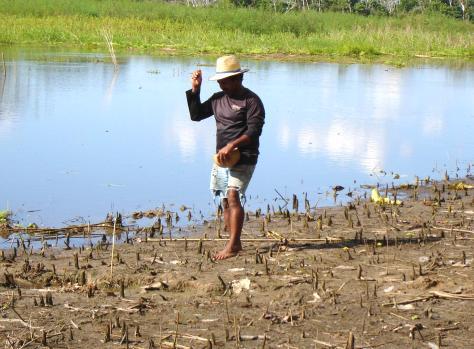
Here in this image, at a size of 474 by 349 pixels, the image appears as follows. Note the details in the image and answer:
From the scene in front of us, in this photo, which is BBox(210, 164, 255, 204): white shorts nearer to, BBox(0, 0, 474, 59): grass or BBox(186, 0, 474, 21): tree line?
BBox(0, 0, 474, 59): grass

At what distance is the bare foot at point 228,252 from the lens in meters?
5.76

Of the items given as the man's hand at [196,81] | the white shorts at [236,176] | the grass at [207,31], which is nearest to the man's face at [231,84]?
the man's hand at [196,81]

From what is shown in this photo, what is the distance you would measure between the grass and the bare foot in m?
23.7

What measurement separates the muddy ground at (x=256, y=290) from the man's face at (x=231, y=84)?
1072mm

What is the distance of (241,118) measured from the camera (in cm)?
582

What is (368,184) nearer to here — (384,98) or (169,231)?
(169,231)

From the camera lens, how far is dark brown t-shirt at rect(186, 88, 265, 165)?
5754 millimetres

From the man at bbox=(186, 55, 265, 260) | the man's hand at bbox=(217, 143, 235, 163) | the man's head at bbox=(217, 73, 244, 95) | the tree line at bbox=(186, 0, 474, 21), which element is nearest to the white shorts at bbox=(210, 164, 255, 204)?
the man at bbox=(186, 55, 265, 260)

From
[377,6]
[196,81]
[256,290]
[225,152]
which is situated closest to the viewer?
[256,290]

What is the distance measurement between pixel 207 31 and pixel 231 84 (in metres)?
29.9

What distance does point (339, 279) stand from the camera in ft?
16.7

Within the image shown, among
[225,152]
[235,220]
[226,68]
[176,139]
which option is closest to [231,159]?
[225,152]

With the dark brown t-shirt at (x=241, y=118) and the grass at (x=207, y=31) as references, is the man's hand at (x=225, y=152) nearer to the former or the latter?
the dark brown t-shirt at (x=241, y=118)

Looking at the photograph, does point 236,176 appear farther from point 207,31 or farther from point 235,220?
point 207,31
